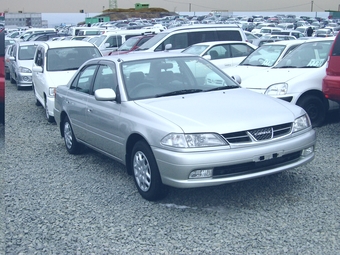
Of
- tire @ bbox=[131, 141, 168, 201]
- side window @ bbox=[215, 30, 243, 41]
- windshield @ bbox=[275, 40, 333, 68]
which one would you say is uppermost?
windshield @ bbox=[275, 40, 333, 68]

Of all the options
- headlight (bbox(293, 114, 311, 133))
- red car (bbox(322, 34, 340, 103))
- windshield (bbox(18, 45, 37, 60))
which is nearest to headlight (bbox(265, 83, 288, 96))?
red car (bbox(322, 34, 340, 103))

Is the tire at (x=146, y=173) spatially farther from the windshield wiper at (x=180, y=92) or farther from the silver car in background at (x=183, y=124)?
the windshield wiper at (x=180, y=92)

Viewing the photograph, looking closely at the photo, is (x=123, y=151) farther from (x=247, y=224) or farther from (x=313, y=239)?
(x=313, y=239)

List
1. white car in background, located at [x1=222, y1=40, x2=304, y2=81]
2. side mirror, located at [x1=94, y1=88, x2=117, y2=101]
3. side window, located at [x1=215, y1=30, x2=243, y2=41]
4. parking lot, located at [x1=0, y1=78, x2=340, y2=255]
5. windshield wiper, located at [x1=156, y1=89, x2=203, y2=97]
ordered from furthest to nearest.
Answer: side window, located at [x1=215, y1=30, x2=243, y2=41] → white car in background, located at [x1=222, y1=40, x2=304, y2=81] → windshield wiper, located at [x1=156, y1=89, x2=203, y2=97] → side mirror, located at [x1=94, y1=88, x2=117, y2=101] → parking lot, located at [x1=0, y1=78, x2=340, y2=255]

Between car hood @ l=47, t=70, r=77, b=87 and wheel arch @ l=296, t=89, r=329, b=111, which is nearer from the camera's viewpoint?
wheel arch @ l=296, t=89, r=329, b=111

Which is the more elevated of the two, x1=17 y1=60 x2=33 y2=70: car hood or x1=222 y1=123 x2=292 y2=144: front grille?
x1=222 y1=123 x2=292 y2=144: front grille

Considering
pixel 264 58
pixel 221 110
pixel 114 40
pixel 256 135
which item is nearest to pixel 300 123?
pixel 256 135

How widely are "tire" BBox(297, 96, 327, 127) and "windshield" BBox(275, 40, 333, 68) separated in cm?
71

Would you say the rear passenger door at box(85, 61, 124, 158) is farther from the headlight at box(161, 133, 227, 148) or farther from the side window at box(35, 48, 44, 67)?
the side window at box(35, 48, 44, 67)

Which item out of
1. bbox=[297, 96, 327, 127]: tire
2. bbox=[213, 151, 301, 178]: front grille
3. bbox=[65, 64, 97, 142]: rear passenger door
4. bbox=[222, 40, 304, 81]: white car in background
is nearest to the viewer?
bbox=[213, 151, 301, 178]: front grille

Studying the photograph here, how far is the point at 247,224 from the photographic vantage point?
171 inches

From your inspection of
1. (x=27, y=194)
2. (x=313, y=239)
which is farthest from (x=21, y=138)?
(x=313, y=239)

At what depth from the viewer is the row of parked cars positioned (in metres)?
4.52

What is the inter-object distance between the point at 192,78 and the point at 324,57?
3.73 meters
